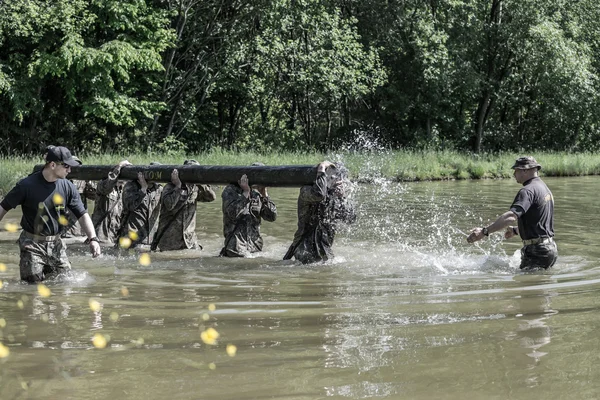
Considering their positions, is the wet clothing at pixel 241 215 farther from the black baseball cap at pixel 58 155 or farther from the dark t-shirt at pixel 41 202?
the black baseball cap at pixel 58 155

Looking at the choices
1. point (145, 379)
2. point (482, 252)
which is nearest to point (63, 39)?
point (482, 252)

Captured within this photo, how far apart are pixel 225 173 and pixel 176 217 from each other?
1.31m

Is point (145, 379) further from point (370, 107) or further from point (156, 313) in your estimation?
point (370, 107)

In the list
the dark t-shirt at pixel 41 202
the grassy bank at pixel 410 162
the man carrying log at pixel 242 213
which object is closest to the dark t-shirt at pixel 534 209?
the man carrying log at pixel 242 213

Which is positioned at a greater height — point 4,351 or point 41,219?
point 41,219

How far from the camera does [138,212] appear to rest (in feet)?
41.2

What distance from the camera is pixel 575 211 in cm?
1770

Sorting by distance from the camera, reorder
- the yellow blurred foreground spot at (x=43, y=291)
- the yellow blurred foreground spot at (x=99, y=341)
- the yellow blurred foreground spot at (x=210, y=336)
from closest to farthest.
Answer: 1. the yellow blurred foreground spot at (x=99, y=341)
2. the yellow blurred foreground spot at (x=210, y=336)
3. the yellow blurred foreground spot at (x=43, y=291)

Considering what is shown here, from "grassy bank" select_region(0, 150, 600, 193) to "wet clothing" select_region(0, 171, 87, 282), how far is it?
1680cm

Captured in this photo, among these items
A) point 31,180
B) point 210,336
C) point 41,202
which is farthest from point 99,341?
point 31,180

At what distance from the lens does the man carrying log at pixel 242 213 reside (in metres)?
11.2

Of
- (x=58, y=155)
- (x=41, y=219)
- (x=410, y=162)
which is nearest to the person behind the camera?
(x=58, y=155)

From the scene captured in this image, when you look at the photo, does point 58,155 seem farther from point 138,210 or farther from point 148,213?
point 148,213

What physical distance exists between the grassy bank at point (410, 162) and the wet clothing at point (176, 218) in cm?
1353
